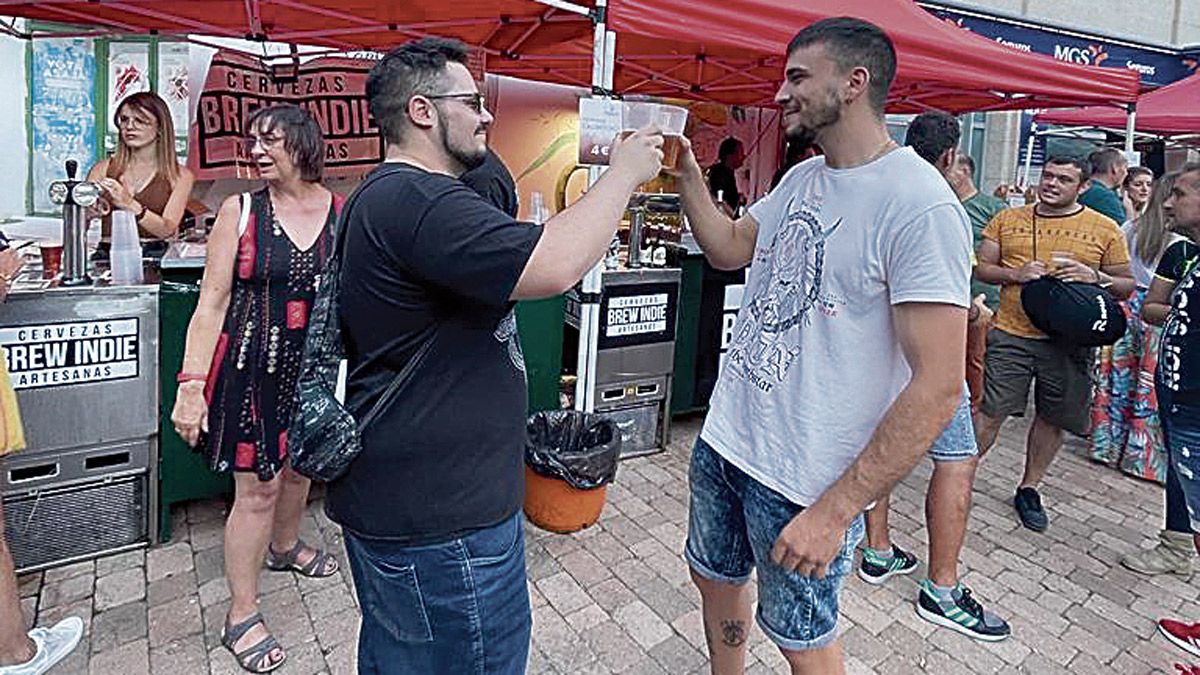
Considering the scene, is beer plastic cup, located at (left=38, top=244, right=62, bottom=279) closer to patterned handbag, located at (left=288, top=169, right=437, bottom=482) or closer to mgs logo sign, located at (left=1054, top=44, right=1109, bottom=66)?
patterned handbag, located at (left=288, top=169, right=437, bottom=482)

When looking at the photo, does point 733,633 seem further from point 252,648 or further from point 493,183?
point 252,648

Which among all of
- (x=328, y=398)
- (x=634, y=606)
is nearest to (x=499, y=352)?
(x=328, y=398)

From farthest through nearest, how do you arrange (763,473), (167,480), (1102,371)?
(1102,371)
(167,480)
(763,473)

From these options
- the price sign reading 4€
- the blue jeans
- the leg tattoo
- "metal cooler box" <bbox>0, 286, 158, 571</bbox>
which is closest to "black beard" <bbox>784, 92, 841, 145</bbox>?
the price sign reading 4€

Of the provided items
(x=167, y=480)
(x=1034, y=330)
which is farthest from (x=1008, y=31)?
(x=167, y=480)

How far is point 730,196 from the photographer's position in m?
7.72

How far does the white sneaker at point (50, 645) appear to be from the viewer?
228cm

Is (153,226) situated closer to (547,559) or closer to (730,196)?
(547,559)

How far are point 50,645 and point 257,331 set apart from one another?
111cm

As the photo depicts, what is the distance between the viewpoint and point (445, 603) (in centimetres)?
150

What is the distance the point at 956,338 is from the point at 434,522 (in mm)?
1022

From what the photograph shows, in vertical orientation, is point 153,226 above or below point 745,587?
above

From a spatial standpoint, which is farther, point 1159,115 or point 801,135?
point 1159,115

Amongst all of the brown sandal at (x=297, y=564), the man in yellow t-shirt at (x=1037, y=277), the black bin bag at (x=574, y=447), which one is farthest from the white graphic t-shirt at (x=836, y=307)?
the man in yellow t-shirt at (x=1037, y=277)
